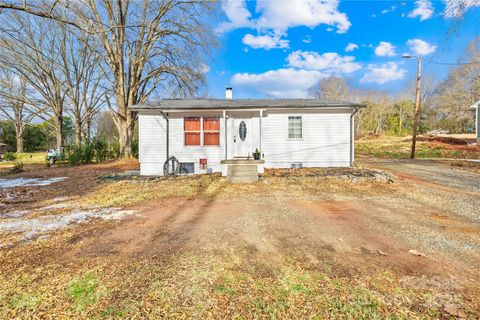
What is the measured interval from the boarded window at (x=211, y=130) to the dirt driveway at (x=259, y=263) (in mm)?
5403

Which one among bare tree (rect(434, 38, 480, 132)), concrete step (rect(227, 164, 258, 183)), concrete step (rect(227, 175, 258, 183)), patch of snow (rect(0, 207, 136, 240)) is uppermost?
bare tree (rect(434, 38, 480, 132))

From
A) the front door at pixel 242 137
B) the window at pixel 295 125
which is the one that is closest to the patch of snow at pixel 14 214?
the front door at pixel 242 137

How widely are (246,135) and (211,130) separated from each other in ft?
5.68

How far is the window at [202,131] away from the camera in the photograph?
10.9m

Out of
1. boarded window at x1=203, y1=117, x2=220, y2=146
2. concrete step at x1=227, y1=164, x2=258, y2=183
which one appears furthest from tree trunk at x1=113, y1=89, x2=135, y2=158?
concrete step at x1=227, y1=164, x2=258, y2=183

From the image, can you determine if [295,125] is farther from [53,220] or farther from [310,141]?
[53,220]

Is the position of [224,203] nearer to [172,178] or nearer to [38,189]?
[172,178]

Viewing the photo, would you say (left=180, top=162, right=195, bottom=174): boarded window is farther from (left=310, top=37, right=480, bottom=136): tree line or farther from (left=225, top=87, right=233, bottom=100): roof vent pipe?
(left=310, top=37, right=480, bottom=136): tree line

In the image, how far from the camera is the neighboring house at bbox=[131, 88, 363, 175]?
35.6ft

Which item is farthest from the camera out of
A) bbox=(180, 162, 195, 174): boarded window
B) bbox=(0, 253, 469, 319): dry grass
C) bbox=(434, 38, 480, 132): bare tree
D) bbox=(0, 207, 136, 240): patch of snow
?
bbox=(434, 38, 480, 132): bare tree

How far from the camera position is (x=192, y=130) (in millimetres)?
10930

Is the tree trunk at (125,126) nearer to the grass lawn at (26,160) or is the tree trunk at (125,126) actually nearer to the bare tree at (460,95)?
the grass lawn at (26,160)

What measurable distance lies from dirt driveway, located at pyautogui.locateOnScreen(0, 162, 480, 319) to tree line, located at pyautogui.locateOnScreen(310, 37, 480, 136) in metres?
38.4

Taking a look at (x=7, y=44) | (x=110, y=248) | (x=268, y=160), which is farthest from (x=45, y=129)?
(x=110, y=248)
